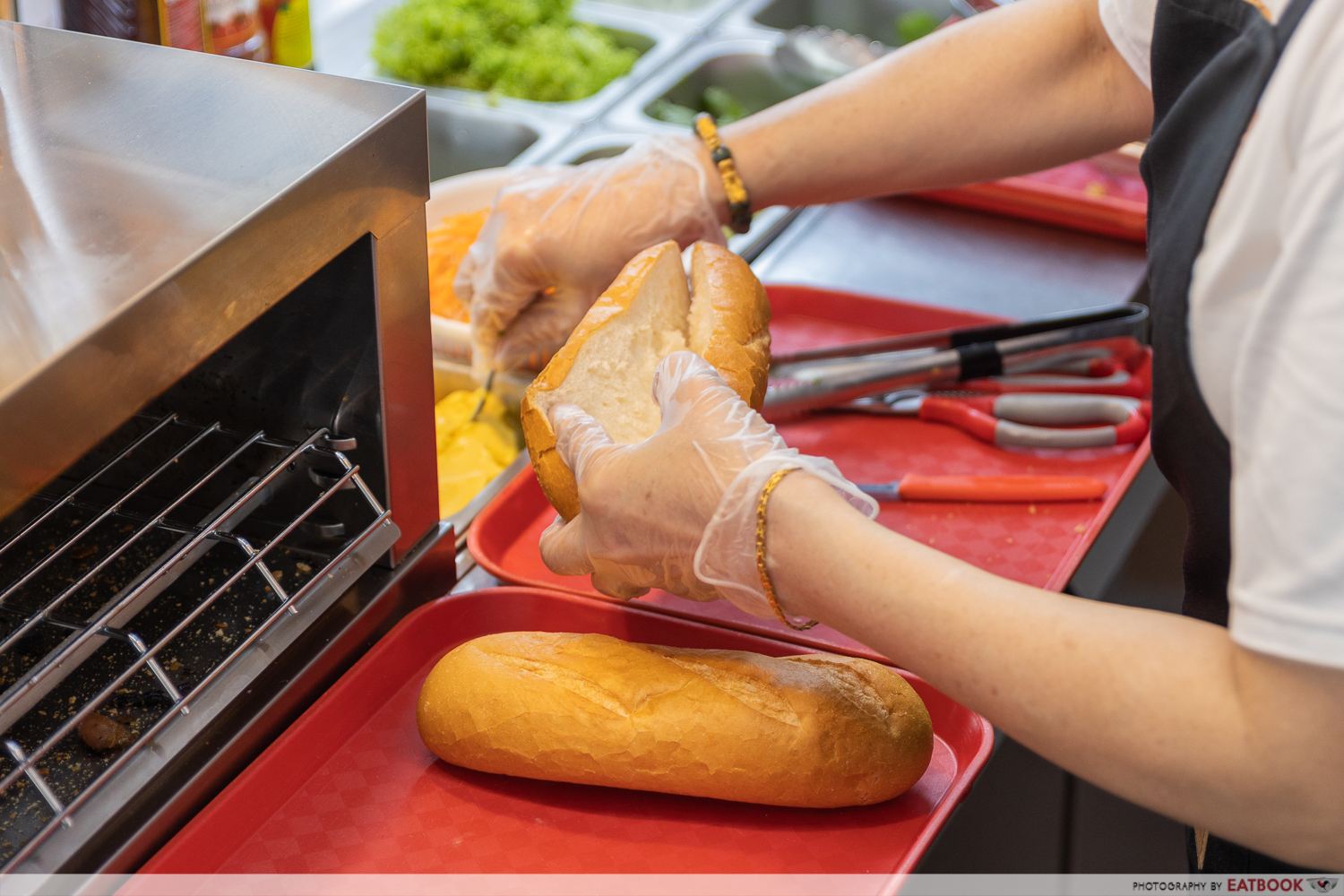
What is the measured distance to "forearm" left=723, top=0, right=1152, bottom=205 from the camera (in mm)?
1756

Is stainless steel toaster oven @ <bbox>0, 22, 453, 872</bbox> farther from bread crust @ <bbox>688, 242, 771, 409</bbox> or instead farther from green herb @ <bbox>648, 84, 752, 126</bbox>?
green herb @ <bbox>648, 84, 752, 126</bbox>

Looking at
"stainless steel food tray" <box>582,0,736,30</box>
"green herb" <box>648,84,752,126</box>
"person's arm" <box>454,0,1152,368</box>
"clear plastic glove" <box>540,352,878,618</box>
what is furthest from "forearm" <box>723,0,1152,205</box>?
"stainless steel food tray" <box>582,0,736,30</box>

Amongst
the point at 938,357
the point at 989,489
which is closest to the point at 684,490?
the point at 989,489

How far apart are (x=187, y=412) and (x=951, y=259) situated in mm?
1613

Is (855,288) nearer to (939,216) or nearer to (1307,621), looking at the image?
(939,216)

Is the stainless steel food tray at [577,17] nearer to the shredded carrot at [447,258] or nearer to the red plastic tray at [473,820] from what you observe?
the shredded carrot at [447,258]

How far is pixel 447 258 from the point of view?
2.15m

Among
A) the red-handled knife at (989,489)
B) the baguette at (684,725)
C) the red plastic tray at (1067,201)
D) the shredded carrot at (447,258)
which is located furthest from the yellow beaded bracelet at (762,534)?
the red plastic tray at (1067,201)

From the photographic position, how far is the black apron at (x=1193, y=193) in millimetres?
1046

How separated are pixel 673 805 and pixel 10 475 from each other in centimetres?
73

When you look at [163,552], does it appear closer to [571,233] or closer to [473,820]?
[473,820]

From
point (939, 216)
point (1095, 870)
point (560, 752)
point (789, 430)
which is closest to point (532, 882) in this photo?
point (560, 752)

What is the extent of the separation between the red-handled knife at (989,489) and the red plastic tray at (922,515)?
0.04ft

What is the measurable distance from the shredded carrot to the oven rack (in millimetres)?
701
